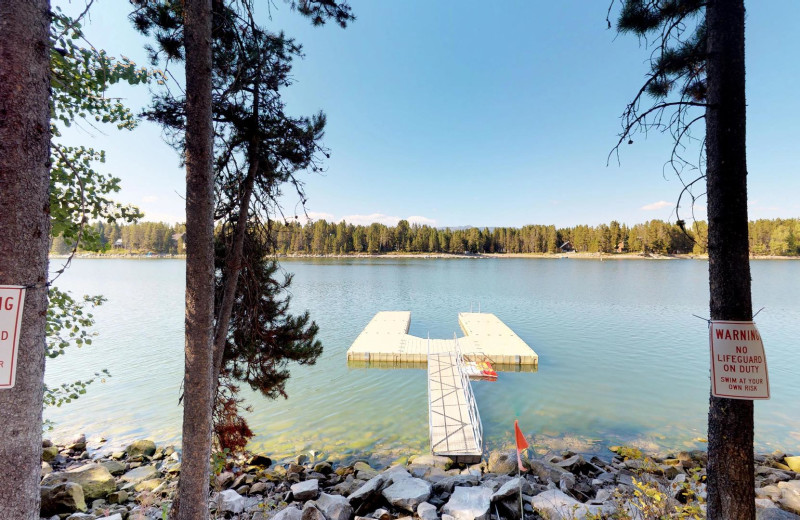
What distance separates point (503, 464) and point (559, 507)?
268 cm

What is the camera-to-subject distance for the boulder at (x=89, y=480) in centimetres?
543

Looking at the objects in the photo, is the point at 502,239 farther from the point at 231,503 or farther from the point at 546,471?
the point at 231,503

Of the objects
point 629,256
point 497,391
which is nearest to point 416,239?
point 629,256

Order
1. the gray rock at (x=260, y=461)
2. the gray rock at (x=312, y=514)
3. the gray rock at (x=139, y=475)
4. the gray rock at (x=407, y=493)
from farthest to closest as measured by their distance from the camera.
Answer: the gray rock at (x=260, y=461)
the gray rock at (x=139, y=475)
the gray rock at (x=407, y=493)
the gray rock at (x=312, y=514)

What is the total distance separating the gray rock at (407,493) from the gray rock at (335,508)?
2.00ft

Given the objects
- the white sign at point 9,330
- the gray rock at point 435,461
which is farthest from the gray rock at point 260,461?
the white sign at point 9,330

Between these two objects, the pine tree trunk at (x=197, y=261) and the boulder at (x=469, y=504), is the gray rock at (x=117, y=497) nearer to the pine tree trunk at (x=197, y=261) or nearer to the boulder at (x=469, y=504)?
the pine tree trunk at (x=197, y=261)

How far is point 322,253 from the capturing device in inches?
4643

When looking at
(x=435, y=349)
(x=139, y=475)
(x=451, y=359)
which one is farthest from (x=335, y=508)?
(x=435, y=349)

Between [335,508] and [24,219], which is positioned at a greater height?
[24,219]

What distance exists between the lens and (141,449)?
7.82m

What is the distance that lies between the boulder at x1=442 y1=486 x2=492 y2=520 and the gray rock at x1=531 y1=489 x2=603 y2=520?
67 centimetres

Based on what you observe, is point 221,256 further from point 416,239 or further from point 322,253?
point 416,239

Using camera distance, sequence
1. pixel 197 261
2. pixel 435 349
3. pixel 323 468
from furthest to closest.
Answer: pixel 435 349, pixel 323 468, pixel 197 261
